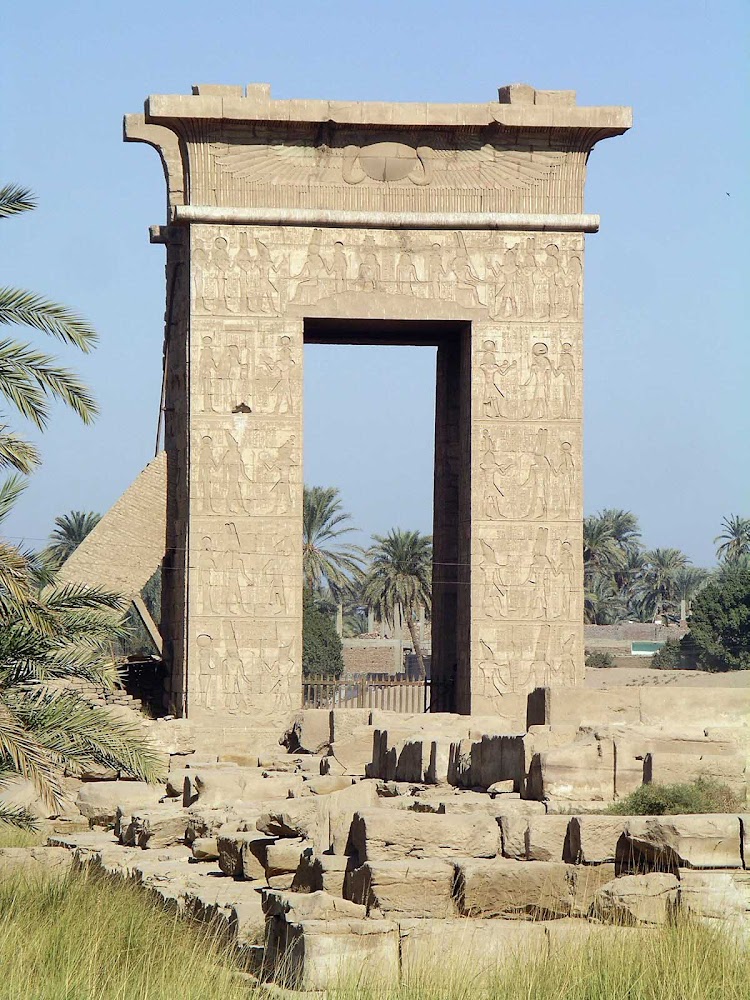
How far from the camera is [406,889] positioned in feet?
26.1

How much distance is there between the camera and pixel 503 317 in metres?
25.1

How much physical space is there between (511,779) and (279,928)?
4.92m

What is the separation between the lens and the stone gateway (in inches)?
968

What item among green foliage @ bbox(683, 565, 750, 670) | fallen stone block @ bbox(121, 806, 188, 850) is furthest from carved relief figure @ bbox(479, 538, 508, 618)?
green foliage @ bbox(683, 565, 750, 670)

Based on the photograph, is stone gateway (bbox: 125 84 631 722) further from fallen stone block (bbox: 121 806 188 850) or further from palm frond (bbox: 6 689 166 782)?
palm frond (bbox: 6 689 166 782)

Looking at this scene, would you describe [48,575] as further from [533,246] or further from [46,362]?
[533,246]

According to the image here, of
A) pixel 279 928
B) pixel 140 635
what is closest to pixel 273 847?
pixel 279 928

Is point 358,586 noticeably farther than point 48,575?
Yes

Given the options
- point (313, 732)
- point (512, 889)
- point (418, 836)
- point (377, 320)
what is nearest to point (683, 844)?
point (512, 889)

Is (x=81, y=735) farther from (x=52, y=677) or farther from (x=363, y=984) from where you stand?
(x=363, y=984)

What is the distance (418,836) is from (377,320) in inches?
674

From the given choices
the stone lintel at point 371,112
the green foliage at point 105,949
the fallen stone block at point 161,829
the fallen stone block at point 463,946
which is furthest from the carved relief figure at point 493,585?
the fallen stone block at point 463,946

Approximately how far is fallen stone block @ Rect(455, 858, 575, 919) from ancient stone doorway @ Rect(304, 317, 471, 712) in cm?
1764

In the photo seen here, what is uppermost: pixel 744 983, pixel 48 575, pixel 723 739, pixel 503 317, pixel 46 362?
pixel 503 317
